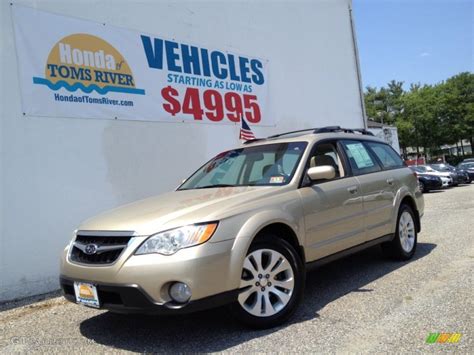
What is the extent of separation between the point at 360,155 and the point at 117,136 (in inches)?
142

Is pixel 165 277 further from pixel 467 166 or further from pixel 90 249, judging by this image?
pixel 467 166

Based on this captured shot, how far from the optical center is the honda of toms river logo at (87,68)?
647cm

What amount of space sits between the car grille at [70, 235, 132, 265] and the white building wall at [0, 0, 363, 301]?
2.39 meters

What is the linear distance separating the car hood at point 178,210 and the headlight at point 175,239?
51 mm

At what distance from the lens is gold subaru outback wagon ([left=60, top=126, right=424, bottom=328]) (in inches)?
135

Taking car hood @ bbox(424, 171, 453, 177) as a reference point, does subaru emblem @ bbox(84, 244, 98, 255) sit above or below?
above

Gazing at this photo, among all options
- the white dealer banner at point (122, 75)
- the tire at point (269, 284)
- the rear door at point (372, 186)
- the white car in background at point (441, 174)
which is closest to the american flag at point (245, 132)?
the white dealer banner at point (122, 75)

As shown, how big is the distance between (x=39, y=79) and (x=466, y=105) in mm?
52115

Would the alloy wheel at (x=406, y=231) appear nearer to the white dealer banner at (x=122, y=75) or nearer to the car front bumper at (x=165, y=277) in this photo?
the car front bumper at (x=165, y=277)

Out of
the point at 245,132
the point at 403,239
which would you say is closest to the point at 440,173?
the point at 245,132

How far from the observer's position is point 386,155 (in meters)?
6.32

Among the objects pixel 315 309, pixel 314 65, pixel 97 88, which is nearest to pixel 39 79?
pixel 97 88

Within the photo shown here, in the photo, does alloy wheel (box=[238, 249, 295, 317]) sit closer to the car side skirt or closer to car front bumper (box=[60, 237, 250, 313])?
car front bumper (box=[60, 237, 250, 313])

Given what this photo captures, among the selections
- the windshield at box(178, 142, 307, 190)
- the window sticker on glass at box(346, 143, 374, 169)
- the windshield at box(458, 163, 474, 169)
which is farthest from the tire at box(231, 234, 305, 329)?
the windshield at box(458, 163, 474, 169)
